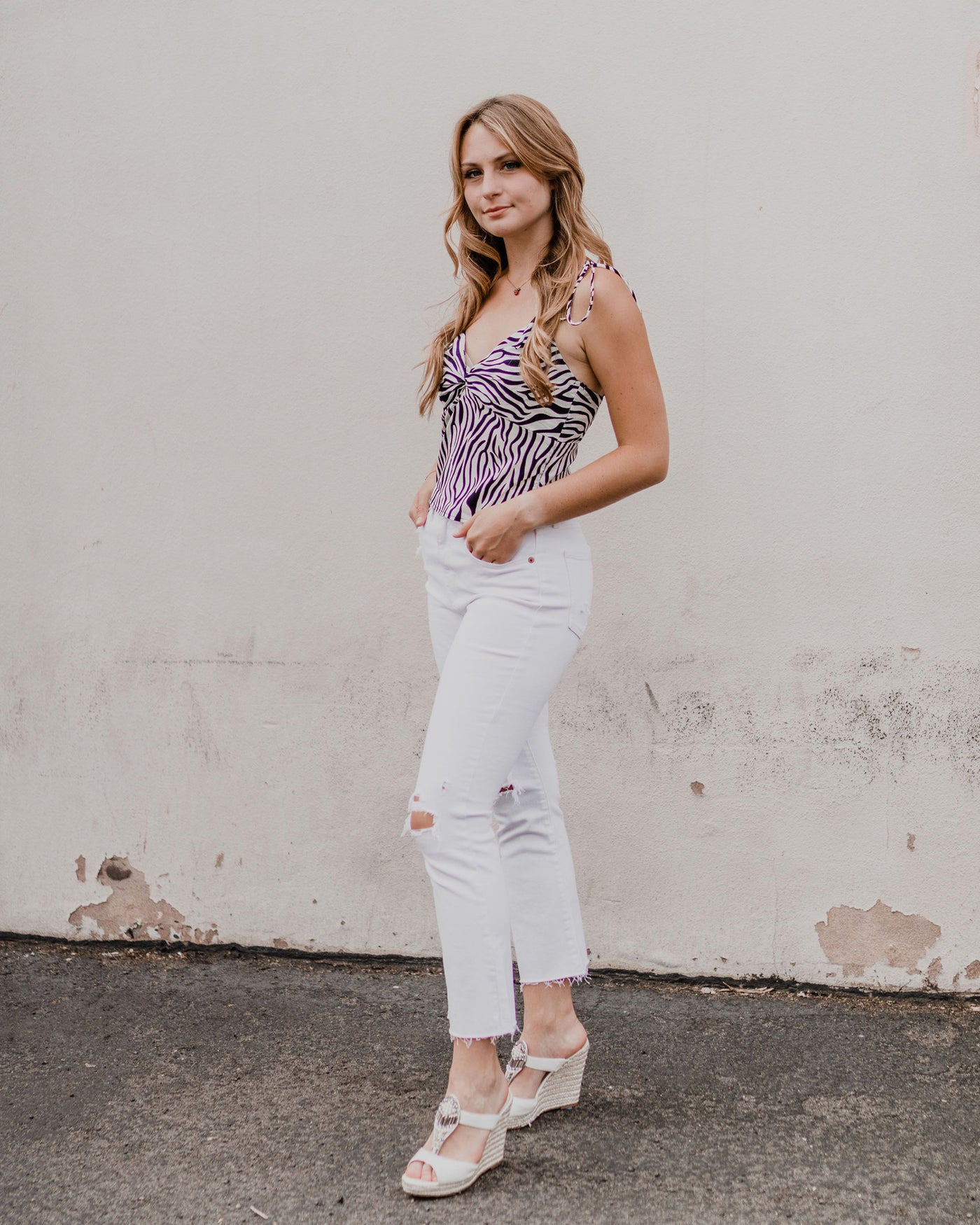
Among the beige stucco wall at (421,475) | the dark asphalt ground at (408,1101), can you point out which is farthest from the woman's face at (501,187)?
the dark asphalt ground at (408,1101)

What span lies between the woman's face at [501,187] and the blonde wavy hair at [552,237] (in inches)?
0.7

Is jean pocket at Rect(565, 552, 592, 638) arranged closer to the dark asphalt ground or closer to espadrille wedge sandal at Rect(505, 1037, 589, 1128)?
espadrille wedge sandal at Rect(505, 1037, 589, 1128)

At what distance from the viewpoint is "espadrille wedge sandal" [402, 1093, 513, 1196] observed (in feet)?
6.84

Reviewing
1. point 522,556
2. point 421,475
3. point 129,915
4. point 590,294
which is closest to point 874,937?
point 522,556

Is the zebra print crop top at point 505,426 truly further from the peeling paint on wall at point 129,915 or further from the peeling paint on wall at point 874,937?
the peeling paint on wall at point 129,915

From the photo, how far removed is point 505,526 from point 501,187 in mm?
663

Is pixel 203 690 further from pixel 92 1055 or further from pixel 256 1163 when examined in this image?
pixel 256 1163

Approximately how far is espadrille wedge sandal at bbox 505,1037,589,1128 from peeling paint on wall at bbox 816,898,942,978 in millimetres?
949

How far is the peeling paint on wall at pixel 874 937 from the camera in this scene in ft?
9.98

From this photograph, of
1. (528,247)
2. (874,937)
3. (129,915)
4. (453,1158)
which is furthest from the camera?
(129,915)

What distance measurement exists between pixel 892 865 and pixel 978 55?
6.69 ft

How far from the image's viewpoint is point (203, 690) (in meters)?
3.30

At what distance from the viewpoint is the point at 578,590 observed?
7.40ft

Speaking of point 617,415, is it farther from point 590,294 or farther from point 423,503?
point 423,503
